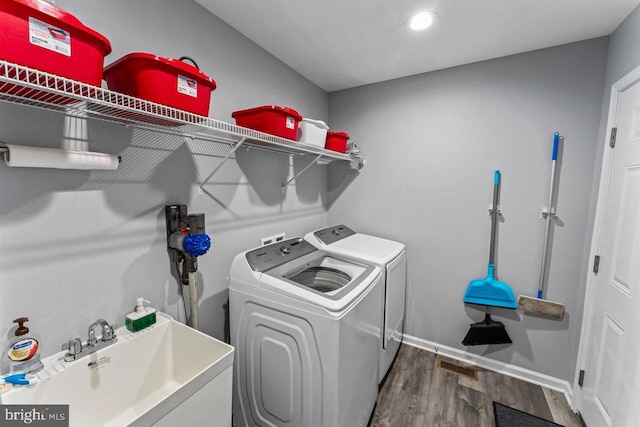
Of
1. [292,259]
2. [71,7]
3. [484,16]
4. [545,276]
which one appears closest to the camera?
[71,7]

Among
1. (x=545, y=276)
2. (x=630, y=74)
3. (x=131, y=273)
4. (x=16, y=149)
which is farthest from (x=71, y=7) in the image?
(x=545, y=276)

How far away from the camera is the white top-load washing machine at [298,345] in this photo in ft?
4.43

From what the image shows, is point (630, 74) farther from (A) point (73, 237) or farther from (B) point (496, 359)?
(A) point (73, 237)

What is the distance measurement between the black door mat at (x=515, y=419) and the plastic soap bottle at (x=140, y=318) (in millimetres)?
2264

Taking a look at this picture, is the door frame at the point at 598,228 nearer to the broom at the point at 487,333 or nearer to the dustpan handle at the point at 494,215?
the broom at the point at 487,333

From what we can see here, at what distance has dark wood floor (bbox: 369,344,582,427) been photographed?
187 cm

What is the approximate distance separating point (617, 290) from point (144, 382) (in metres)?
2.58

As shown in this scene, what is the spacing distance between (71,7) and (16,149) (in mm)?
636

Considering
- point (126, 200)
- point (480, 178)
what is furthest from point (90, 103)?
point (480, 178)

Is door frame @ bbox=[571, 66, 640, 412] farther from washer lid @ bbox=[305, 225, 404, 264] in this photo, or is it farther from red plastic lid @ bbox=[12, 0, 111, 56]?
red plastic lid @ bbox=[12, 0, 111, 56]

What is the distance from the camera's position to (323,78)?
2592mm

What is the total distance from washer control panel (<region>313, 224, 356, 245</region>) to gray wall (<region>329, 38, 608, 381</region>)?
24 centimetres

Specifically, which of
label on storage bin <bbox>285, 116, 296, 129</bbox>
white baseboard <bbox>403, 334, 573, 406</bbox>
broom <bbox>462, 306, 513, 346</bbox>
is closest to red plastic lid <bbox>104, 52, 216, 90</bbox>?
label on storage bin <bbox>285, 116, 296, 129</bbox>

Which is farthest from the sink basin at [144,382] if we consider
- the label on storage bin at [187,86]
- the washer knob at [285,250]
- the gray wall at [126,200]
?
the label on storage bin at [187,86]
